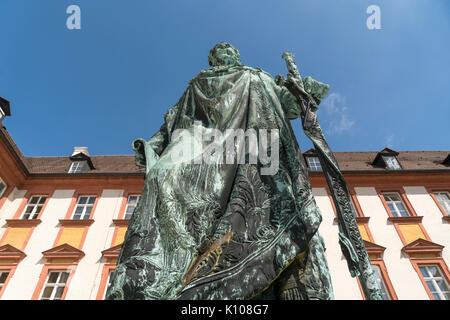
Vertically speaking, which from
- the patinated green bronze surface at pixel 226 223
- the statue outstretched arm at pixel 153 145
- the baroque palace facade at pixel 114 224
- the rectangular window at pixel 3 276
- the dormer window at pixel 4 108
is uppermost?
the dormer window at pixel 4 108

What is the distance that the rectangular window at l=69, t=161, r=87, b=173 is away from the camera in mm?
17402

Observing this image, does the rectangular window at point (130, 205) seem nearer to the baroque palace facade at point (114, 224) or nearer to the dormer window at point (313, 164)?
the baroque palace facade at point (114, 224)

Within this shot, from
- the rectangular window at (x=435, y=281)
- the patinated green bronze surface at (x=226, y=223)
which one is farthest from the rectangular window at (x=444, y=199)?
the patinated green bronze surface at (x=226, y=223)

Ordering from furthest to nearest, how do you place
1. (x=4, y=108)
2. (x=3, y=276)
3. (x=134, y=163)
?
(x=134, y=163)
(x=4, y=108)
(x=3, y=276)

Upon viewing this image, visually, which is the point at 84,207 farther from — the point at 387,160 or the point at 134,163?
the point at 387,160

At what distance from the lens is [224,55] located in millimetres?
3672

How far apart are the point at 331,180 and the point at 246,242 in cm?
65

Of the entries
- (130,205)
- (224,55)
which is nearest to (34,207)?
(130,205)

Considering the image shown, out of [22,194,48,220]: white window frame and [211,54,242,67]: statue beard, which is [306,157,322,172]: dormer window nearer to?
[22,194,48,220]: white window frame

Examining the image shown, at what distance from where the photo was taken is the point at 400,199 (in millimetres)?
15367

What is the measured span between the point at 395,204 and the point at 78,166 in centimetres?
1645

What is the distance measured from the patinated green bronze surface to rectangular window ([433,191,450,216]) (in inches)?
617

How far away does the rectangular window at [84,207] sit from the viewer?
1473cm
